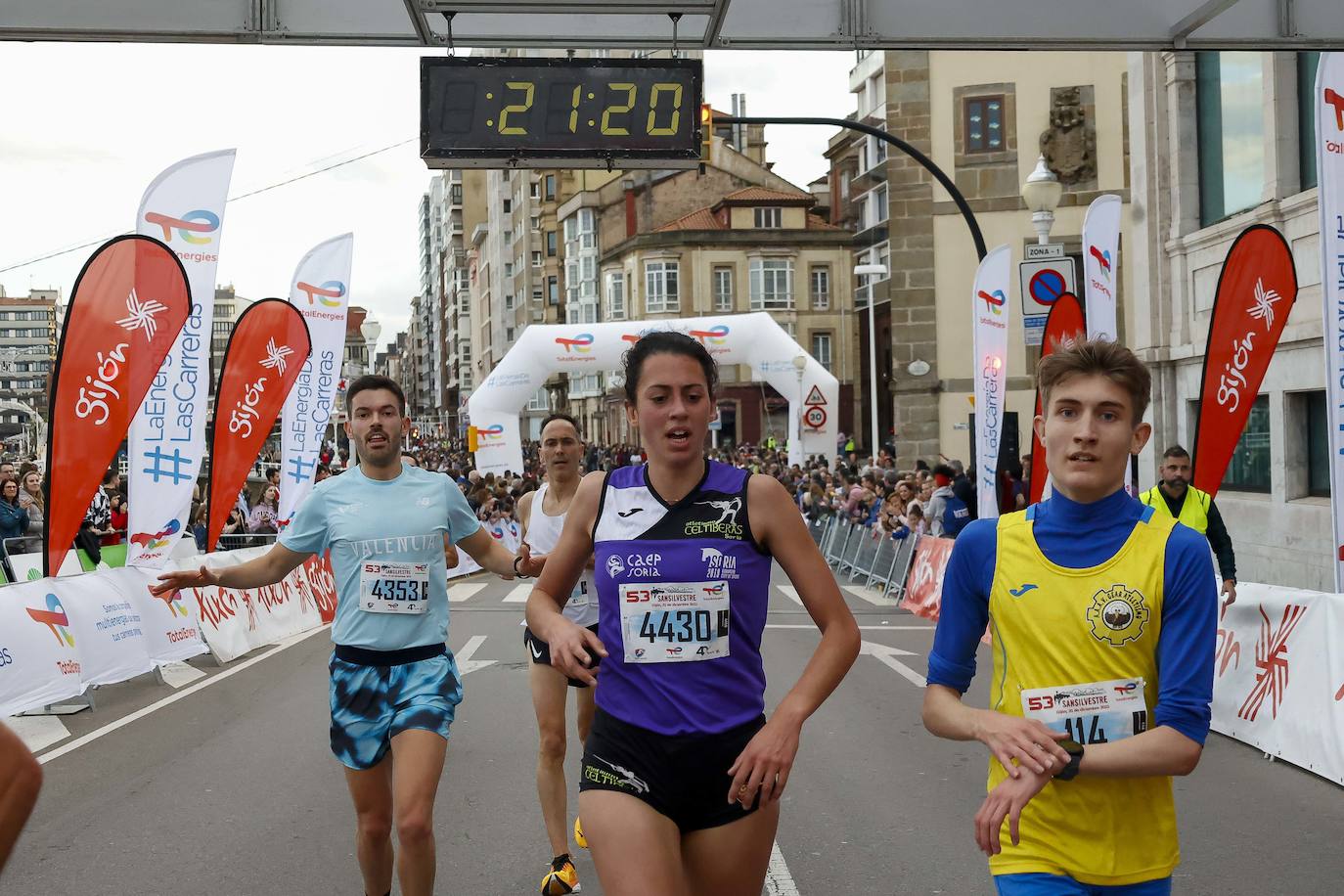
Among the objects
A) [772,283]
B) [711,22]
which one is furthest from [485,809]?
[772,283]

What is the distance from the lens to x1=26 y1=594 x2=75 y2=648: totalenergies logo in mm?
11164

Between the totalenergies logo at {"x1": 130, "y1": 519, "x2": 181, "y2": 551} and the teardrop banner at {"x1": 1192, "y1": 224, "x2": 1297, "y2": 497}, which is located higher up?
the teardrop banner at {"x1": 1192, "y1": 224, "x2": 1297, "y2": 497}

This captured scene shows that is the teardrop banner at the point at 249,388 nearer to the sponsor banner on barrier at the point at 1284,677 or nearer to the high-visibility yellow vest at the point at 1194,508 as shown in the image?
the high-visibility yellow vest at the point at 1194,508

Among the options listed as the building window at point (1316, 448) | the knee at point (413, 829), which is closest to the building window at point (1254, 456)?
the building window at point (1316, 448)

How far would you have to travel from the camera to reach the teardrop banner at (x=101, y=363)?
12.3m

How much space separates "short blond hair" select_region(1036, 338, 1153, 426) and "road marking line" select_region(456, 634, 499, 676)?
9689 millimetres

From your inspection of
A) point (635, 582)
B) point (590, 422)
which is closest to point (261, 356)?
point (635, 582)

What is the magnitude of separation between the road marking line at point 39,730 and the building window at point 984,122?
94.3 feet

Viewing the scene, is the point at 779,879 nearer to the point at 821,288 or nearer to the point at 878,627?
the point at 878,627

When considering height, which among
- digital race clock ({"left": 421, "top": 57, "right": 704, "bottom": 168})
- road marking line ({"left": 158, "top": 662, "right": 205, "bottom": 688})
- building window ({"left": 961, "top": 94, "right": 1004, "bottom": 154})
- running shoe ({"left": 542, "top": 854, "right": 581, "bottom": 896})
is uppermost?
building window ({"left": 961, "top": 94, "right": 1004, "bottom": 154})

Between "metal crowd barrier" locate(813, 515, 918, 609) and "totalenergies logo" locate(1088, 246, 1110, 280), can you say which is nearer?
"totalenergies logo" locate(1088, 246, 1110, 280)

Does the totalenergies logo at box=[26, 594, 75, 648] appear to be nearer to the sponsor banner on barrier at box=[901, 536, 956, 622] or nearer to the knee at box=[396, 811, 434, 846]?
the knee at box=[396, 811, 434, 846]

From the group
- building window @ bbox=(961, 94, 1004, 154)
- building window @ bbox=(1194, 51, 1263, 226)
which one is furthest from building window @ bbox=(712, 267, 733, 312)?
building window @ bbox=(1194, 51, 1263, 226)

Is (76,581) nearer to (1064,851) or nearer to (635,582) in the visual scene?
(635,582)
